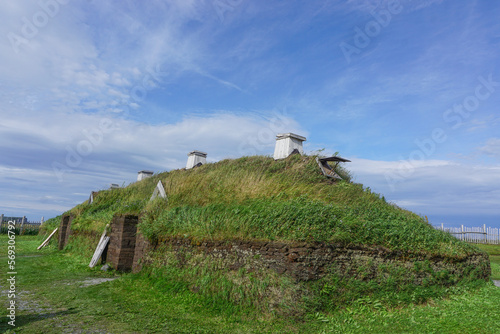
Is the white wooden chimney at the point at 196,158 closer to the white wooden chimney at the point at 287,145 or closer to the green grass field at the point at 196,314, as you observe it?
the white wooden chimney at the point at 287,145

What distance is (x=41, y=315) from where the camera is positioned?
6.15 m

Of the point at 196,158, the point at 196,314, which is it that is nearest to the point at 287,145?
the point at 196,158

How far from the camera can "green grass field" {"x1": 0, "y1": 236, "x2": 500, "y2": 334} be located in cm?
563

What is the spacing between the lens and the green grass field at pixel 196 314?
563cm

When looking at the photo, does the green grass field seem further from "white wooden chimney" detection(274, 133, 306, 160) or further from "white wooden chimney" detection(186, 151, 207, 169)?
"white wooden chimney" detection(186, 151, 207, 169)

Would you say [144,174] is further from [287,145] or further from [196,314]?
[196,314]

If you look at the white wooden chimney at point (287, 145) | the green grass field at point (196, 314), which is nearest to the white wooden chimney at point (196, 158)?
the white wooden chimney at point (287, 145)

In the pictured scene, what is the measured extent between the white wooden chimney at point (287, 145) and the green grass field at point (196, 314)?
21.5ft

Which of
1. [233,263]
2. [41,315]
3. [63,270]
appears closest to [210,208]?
[233,263]

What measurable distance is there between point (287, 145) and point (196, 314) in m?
7.50

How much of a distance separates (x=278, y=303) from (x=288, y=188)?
12.3 ft

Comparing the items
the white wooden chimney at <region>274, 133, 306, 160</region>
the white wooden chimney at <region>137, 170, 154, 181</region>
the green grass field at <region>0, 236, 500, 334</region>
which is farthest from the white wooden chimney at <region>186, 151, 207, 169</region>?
the green grass field at <region>0, 236, 500, 334</region>

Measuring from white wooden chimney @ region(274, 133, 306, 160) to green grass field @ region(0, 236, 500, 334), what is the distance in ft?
21.5

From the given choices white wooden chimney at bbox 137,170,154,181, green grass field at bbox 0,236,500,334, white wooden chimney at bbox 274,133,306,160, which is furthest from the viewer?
white wooden chimney at bbox 137,170,154,181
